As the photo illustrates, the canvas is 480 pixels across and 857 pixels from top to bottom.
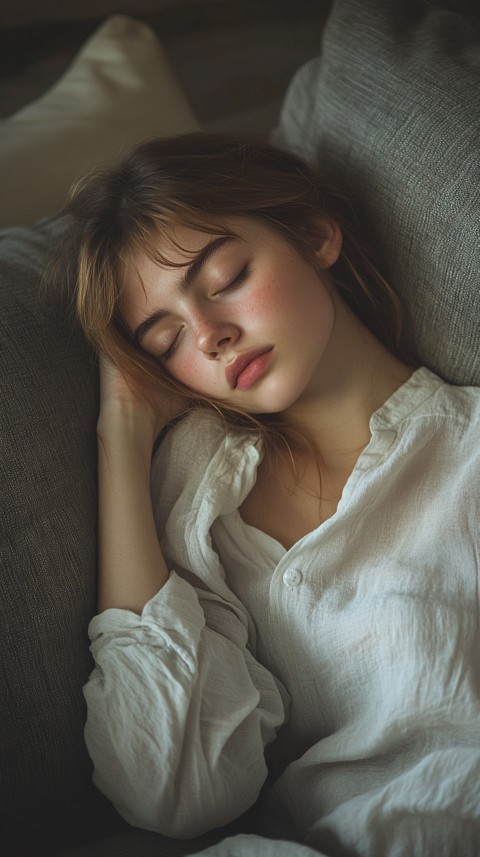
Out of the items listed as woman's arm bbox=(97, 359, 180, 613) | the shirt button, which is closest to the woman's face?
woman's arm bbox=(97, 359, 180, 613)

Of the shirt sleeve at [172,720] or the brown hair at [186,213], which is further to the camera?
the brown hair at [186,213]

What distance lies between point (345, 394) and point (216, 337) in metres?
0.29

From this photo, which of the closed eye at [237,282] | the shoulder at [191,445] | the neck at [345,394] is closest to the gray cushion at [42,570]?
the shoulder at [191,445]

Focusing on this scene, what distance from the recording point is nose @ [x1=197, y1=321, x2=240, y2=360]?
1.05 meters

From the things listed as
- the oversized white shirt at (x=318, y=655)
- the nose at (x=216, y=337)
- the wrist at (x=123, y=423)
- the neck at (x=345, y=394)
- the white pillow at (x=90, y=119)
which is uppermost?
the white pillow at (x=90, y=119)

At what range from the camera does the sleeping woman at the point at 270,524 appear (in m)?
0.95

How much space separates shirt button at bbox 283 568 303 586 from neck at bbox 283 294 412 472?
0.72 ft

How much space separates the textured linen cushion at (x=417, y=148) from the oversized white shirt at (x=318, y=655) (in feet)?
0.42

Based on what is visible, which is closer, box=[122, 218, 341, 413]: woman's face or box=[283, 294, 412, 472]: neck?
box=[122, 218, 341, 413]: woman's face

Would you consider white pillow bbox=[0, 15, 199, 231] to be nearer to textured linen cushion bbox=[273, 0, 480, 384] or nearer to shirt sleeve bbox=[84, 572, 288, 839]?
textured linen cushion bbox=[273, 0, 480, 384]

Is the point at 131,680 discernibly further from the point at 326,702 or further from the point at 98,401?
the point at 98,401

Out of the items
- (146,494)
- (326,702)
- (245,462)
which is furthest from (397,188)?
(326,702)

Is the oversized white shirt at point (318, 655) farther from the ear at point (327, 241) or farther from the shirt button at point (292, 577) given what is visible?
the ear at point (327, 241)

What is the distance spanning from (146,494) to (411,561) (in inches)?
16.2
